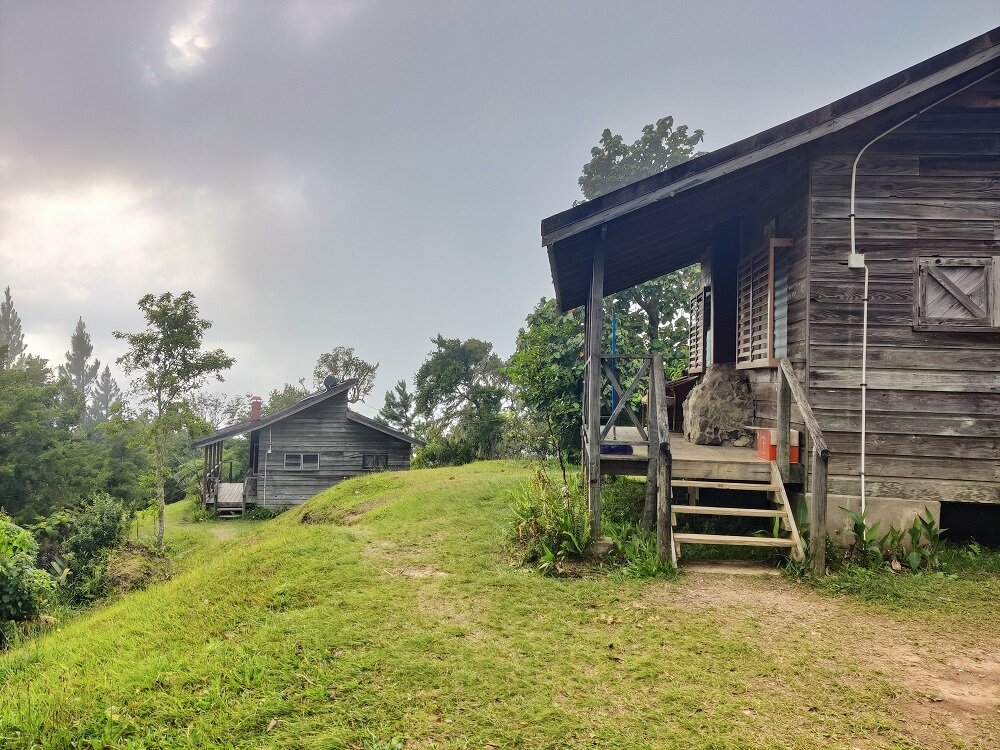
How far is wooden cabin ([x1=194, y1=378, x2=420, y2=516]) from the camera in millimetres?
21078

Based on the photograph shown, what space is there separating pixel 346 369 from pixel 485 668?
43.4 m

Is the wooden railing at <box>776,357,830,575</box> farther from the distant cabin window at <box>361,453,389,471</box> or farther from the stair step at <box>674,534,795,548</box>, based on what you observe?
the distant cabin window at <box>361,453,389,471</box>

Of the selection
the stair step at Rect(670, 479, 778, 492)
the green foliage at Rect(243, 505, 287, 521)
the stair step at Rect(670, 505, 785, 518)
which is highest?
the stair step at Rect(670, 479, 778, 492)

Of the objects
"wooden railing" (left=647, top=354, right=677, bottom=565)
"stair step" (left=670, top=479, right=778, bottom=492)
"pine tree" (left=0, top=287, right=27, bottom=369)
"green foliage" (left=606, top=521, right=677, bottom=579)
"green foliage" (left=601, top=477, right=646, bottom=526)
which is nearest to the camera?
"green foliage" (left=606, top=521, right=677, bottom=579)

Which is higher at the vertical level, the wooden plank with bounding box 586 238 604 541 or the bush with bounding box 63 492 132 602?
the wooden plank with bounding box 586 238 604 541

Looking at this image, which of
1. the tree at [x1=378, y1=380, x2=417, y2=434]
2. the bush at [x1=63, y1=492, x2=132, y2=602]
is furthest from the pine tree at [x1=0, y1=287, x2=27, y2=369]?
the bush at [x1=63, y1=492, x2=132, y2=602]

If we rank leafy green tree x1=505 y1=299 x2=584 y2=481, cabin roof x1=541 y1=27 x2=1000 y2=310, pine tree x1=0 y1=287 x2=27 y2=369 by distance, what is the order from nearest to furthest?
cabin roof x1=541 y1=27 x2=1000 y2=310 < leafy green tree x1=505 y1=299 x2=584 y2=481 < pine tree x1=0 y1=287 x2=27 y2=369

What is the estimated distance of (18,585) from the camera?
798cm

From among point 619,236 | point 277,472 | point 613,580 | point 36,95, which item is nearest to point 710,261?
point 619,236

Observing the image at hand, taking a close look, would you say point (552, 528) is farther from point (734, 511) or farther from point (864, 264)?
point (864, 264)

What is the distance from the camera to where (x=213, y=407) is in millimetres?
53406

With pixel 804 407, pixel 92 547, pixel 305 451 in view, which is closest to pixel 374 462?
pixel 305 451

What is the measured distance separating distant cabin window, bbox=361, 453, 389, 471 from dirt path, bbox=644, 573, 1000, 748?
18.5m

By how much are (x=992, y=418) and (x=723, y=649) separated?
4693 mm
